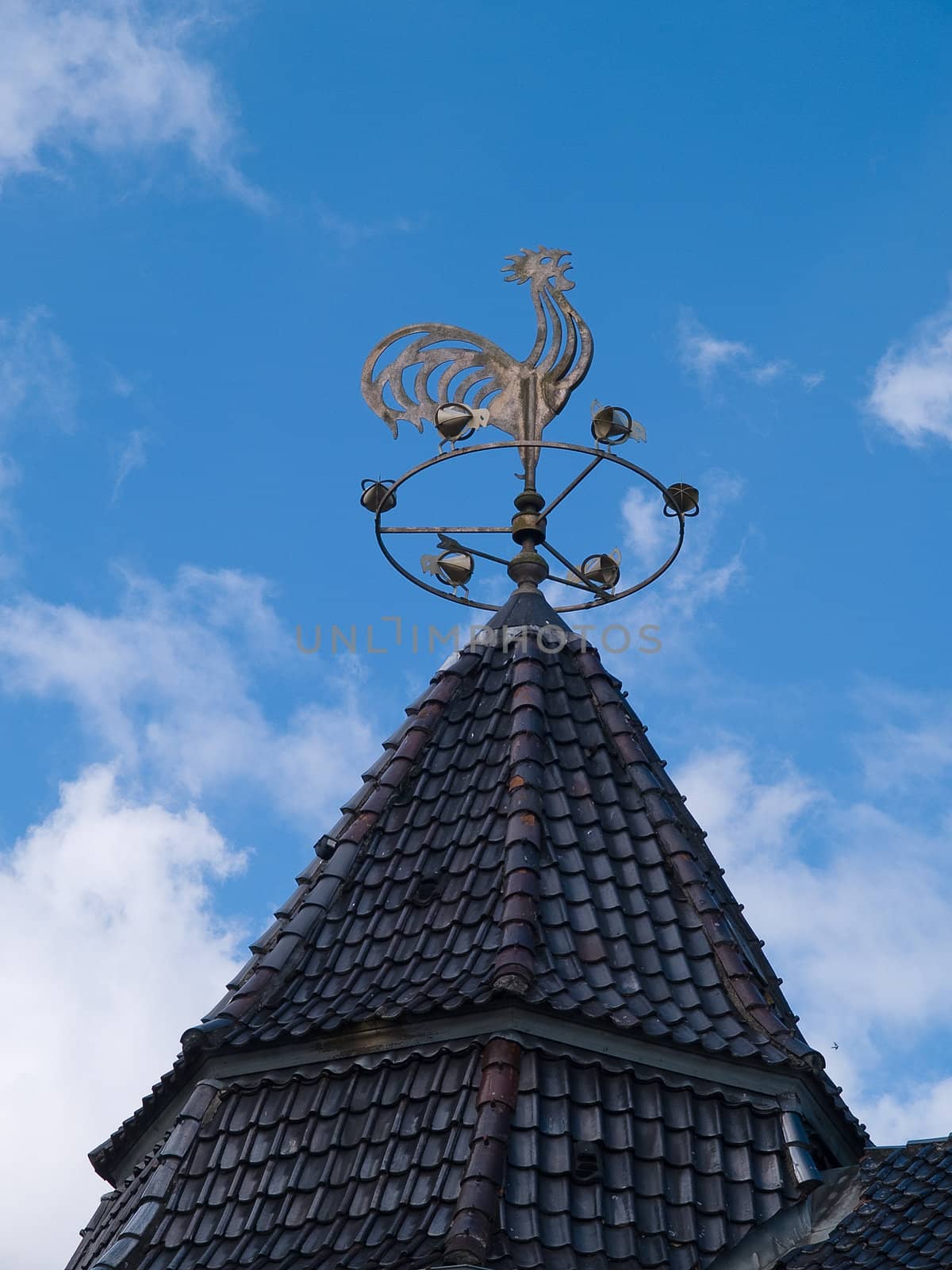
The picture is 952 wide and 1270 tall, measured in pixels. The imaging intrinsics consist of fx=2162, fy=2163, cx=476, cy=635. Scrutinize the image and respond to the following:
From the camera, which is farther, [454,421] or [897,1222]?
[454,421]

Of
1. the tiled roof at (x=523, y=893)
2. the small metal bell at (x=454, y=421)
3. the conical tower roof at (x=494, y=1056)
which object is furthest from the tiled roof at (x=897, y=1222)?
the small metal bell at (x=454, y=421)

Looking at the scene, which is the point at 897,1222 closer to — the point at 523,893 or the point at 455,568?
the point at 523,893

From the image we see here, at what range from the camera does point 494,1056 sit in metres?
13.8

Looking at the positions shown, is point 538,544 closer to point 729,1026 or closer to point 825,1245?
point 729,1026

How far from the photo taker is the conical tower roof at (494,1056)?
43.3 feet

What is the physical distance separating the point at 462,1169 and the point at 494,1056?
34.0 inches

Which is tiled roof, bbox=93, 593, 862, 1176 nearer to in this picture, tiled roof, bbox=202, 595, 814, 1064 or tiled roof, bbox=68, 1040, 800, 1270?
tiled roof, bbox=202, 595, 814, 1064

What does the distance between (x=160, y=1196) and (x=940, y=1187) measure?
5025mm

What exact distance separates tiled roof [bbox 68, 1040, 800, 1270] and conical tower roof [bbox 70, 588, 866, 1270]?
0.02 m

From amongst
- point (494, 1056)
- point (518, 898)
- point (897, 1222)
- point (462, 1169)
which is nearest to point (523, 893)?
point (518, 898)

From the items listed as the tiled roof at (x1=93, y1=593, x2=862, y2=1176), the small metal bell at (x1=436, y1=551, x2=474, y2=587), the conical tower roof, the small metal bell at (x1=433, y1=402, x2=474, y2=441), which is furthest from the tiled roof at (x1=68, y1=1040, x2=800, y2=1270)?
the small metal bell at (x1=433, y1=402, x2=474, y2=441)

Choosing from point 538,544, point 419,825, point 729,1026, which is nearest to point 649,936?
point 729,1026

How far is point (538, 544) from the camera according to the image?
18750mm

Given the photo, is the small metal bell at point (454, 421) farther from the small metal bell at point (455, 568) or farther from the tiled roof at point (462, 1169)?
the tiled roof at point (462, 1169)
